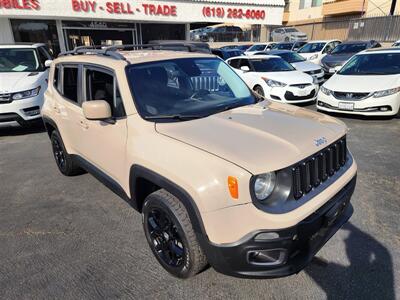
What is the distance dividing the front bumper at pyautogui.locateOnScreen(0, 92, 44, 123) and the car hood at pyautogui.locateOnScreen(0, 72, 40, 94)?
0.26 meters

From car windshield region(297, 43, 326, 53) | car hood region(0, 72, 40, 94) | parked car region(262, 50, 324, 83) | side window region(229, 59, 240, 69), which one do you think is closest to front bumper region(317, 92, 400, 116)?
parked car region(262, 50, 324, 83)

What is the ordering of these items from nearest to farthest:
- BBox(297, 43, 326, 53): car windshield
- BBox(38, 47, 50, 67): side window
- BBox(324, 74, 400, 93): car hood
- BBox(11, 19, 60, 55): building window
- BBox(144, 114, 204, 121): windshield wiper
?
BBox(144, 114, 204, 121): windshield wiper, BBox(324, 74, 400, 93): car hood, BBox(38, 47, 50, 67): side window, BBox(11, 19, 60, 55): building window, BBox(297, 43, 326, 53): car windshield

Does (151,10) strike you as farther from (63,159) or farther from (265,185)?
(265,185)

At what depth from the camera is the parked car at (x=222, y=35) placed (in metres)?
29.6

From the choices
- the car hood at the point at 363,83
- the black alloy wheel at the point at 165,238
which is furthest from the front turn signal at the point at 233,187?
the car hood at the point at 363,83

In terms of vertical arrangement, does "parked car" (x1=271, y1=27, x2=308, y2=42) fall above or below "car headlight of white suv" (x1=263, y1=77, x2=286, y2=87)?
above

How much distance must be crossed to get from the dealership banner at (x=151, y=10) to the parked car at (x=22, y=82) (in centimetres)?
474

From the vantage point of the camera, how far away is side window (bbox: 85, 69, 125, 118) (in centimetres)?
293

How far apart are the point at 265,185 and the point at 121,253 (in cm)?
162

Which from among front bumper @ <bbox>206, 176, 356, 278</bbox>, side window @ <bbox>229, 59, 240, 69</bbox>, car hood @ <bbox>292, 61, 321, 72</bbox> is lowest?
front bumper @ <bbox>206, 176, 356, 278</bbox>

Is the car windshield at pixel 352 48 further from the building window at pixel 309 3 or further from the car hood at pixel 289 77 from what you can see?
the building window at pixel 309 3

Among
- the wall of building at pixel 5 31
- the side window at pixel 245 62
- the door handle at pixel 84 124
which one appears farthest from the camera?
the wall of building at pixel 5 31

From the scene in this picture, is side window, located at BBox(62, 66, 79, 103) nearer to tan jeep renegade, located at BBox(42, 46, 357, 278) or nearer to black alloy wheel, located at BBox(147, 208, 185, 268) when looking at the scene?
tan jeep renegade, located at BBox(42, 46, 357, 278)

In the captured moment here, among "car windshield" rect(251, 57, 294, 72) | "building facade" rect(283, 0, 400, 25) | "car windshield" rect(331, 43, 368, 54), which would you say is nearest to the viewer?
"car windshield" rect(251, 57, 294, 72)
